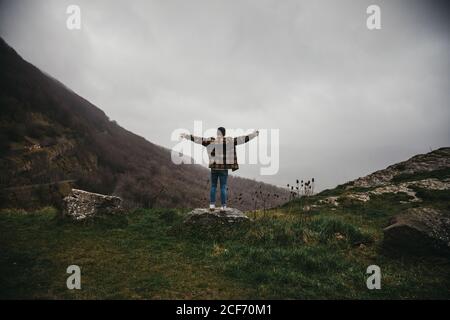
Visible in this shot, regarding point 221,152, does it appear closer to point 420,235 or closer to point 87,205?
point 87,205

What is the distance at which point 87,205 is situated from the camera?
8.99 m

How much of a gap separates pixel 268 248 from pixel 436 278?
11.6 ft

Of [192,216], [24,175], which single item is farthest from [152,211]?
[24,175]

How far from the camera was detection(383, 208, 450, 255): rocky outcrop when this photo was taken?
6195mm

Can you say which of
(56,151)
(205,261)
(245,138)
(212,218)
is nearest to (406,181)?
(245,138)

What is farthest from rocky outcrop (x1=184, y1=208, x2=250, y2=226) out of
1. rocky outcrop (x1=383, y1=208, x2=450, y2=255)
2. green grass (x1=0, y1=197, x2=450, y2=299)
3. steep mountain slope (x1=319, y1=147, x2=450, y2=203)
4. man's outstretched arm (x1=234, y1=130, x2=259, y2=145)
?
steep mountain slope (x1=319, y1=147, x2=450, y2=203)

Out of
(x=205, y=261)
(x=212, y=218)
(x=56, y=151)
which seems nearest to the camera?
(x=205, y=261)

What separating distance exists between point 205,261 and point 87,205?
5.17 metres

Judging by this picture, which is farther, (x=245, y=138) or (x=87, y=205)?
(x=87, y=205)

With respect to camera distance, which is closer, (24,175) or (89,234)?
(89,234)

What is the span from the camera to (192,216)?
8539 mm

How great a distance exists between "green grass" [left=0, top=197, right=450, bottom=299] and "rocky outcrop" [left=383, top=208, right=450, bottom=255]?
0.92 feet

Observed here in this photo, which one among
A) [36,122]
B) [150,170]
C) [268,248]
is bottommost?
[268,248]
